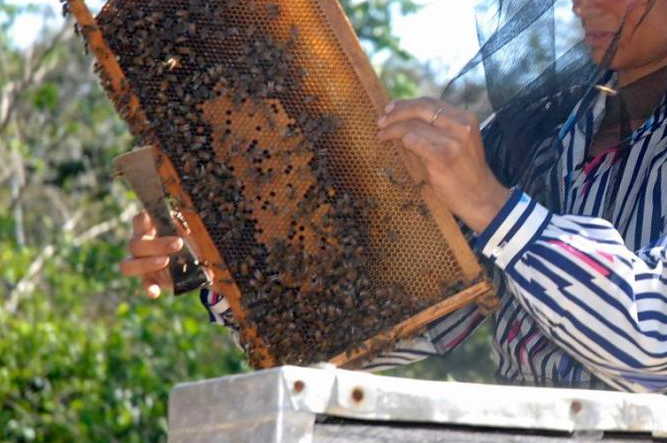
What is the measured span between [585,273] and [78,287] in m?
7.30

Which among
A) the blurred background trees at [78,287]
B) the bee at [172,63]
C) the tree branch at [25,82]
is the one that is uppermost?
the tree branch at [25,82]

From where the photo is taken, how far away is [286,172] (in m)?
2.75

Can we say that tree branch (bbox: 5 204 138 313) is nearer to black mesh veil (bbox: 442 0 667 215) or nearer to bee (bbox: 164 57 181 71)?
bee (bbox: 164 57 181 71)

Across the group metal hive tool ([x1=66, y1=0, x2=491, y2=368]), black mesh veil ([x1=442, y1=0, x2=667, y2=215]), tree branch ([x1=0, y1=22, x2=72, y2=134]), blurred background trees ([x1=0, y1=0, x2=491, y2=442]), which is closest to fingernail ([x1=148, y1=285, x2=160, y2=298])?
metal hive tool ([x1=66, y1=0, x2=491, y2=368])

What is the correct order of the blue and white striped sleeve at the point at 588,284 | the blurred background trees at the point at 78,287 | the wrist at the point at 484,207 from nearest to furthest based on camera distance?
the blue and white striped sleeve at the point at 588,284 < the wrist at the point at 484,207 < the blurred background trees at the point at 78,287

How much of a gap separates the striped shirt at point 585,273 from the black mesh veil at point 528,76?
5 centimetres

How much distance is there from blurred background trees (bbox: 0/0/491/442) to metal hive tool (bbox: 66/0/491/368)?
119 inches

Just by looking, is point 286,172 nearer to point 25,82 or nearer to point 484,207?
point 484,207

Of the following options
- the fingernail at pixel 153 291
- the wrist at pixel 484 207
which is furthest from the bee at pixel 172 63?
the wrist at pixel 484 207

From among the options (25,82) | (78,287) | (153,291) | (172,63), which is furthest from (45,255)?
(172,63)

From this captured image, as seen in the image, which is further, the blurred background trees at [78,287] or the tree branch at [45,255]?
the tree branch at [45,255]

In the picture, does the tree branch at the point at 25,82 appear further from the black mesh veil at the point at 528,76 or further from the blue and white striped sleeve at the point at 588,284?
the blue and white striped sleeve at the point at 588,284


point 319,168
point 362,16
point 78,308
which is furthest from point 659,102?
point 78,308

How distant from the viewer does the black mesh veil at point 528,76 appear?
112 inches
